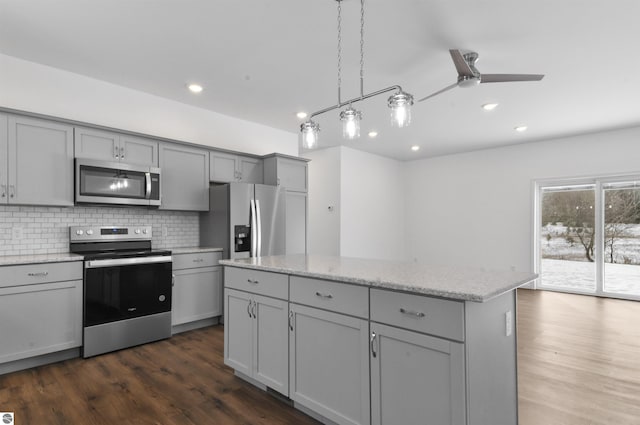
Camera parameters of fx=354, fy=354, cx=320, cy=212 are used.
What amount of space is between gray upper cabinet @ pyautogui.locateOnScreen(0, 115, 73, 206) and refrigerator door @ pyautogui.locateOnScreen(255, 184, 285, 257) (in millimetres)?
1970

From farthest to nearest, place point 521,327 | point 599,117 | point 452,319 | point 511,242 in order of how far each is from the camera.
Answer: point 511,242
point 599,117
point 521,327
point 452,319

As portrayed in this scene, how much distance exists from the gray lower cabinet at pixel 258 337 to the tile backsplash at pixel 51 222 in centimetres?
191

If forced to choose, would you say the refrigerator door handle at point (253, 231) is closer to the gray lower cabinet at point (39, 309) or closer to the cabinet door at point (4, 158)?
the gray lower cabinet at point (39, 309)

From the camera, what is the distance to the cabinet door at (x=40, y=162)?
10.0 feet

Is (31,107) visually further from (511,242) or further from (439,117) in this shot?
(511,242)

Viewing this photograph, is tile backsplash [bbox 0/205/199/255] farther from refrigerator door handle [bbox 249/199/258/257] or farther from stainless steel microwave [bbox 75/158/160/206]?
refrigerator door handle [bbox 249/199/258/257]

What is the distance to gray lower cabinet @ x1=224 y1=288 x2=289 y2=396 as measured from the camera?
7.55 feet

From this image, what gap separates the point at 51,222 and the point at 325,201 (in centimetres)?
446

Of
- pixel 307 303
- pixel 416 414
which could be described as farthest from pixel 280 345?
pixel 416 414

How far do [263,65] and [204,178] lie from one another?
63.7 inches

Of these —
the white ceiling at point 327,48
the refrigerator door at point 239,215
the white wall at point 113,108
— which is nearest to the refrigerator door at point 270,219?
the refrigerator door at point 239,215

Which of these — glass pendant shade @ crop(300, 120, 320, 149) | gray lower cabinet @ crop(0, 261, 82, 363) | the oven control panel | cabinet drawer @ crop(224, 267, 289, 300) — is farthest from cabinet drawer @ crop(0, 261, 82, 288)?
glass pendant shade @ crop(300, 120, 320, 149)

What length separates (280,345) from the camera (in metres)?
2.31

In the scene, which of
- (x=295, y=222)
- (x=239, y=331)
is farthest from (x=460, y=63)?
(x=295, y=222)
